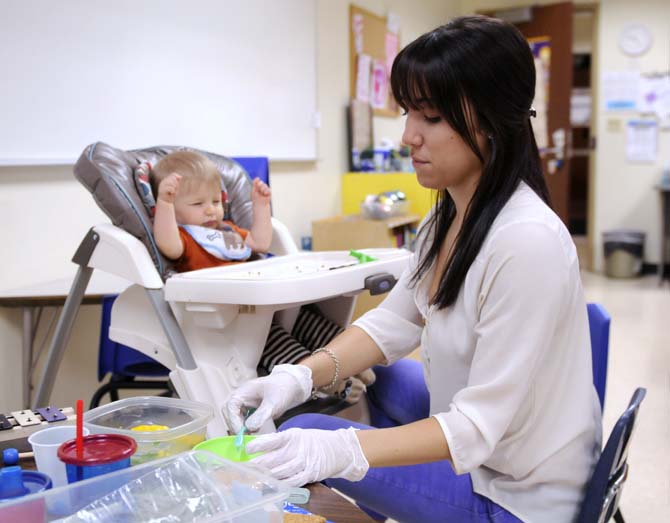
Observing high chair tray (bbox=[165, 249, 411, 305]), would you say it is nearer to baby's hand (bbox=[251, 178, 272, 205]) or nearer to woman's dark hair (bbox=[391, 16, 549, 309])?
baby's hand (bbox=[251, 178, 272, 205])

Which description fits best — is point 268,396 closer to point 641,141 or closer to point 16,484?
point 16,484

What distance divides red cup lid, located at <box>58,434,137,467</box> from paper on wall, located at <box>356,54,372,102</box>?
370cm

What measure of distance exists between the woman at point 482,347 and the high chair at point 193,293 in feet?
1.16

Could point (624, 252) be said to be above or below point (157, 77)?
below

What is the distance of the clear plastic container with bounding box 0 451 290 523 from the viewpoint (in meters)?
0.70

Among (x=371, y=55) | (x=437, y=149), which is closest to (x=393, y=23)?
(x=371, y=55)

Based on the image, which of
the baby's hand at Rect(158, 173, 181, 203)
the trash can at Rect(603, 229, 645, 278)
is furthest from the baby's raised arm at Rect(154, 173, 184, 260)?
the trash can at Rect(603, 229, 645, 278)

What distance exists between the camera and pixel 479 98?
41.5 inches

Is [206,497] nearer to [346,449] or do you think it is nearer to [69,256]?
[346,449]

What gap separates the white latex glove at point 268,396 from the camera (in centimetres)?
108

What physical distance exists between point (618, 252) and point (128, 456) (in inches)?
223

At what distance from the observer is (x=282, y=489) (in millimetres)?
723

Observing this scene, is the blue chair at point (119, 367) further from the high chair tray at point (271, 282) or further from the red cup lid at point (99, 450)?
the red cup lid at point (99, 450)

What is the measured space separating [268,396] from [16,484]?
0.45 metres
